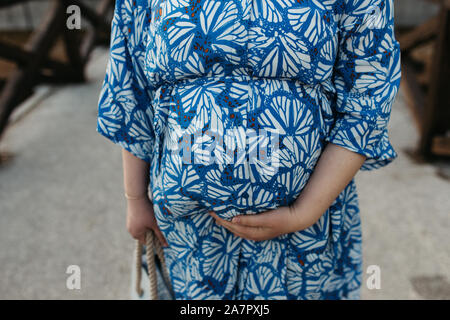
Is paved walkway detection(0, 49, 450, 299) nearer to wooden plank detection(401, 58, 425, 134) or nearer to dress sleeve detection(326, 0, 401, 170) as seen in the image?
wooden plank detection(401, 58, 425, 134)

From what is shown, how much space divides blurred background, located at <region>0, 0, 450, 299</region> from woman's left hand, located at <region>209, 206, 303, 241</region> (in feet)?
3.39

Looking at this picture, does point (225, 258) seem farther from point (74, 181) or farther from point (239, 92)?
point (74, 181)

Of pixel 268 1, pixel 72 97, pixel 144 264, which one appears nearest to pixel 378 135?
pixel 268 1

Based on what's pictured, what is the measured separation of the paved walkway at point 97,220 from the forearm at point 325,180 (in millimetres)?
1028

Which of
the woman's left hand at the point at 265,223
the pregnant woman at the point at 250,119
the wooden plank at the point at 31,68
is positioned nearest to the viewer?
the pregnant woman at the point at 250,119

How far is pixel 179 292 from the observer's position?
1.07 m

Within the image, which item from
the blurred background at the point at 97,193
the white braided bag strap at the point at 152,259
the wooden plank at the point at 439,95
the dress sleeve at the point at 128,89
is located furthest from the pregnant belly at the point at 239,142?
the wooden plank at the point at 439,95

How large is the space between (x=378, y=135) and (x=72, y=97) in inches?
147

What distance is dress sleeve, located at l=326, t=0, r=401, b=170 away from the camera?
0.74 m

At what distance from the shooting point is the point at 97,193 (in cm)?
243

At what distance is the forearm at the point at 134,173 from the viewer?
97cm

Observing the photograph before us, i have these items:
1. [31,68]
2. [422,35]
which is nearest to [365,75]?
[422,35]

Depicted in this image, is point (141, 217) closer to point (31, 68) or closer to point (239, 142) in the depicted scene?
point (239, 142)

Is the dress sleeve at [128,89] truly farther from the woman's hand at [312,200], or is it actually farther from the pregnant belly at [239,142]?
the woman's hand at [312,200]
